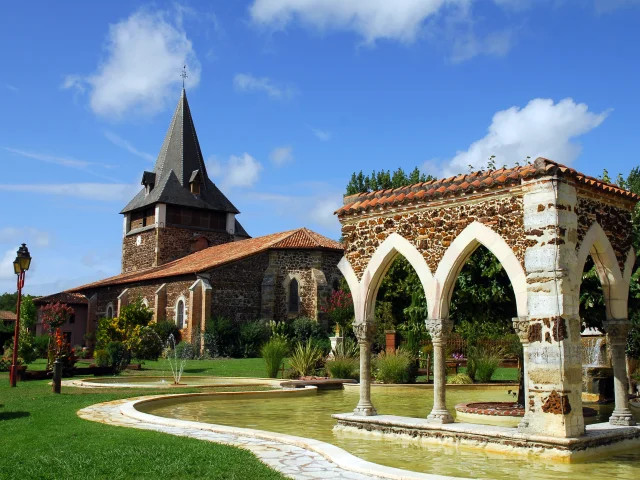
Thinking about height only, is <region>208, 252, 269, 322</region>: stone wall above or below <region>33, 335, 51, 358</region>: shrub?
above

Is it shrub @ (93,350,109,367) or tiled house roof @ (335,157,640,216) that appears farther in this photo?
shrub @ (93,350,109,367)

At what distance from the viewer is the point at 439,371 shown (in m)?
10.3

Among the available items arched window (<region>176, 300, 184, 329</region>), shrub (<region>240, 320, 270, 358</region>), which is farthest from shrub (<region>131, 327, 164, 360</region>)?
shrub (<region>240, 320, 270, 358</region>)

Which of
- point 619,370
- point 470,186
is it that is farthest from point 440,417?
point 470,186

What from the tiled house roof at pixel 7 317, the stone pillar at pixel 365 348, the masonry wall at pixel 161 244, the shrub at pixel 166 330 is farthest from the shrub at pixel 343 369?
the tiled house roof at pixel 7 317

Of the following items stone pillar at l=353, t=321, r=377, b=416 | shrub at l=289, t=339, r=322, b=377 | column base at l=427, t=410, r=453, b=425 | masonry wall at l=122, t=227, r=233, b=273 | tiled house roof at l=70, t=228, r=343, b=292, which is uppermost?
masonry wall at l=122, t=227, r=233, b=273

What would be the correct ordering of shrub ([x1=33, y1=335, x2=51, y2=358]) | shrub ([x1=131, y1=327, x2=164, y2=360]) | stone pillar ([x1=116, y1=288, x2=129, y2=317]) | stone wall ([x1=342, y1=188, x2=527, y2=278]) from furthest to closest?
stone pillar ([x1=116, y1=288, x2=129, y2=317]) → shrub ([x1=33, y1=335, x2=51, y2=358]) → shrub ([x1=131, y1=327, x2=164, y2=360]) → stone wall ([x1=342, y1=188, x2=527, y2=278])

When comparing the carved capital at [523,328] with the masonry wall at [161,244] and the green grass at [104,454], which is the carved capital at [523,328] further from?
the masonry wall at [161,244]

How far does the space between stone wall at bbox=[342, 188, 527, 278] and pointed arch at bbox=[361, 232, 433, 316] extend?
0.31 ft

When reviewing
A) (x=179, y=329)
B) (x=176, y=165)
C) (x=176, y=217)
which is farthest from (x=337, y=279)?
(x=176, y=165)

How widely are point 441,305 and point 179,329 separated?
26.2m

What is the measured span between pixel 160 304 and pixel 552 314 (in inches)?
1168

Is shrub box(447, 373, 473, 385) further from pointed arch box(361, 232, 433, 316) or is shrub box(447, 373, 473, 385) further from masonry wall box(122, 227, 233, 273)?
masonry wall box(122, 227, 233, 273)

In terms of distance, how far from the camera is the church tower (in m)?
44.5
